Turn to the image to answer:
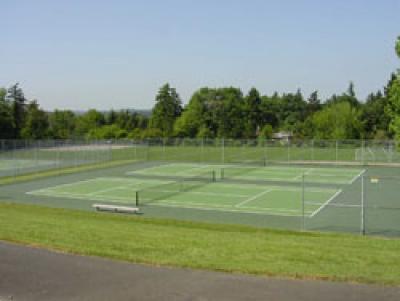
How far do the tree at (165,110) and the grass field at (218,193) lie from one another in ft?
207

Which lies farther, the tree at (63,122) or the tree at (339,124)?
the tree at (63,122)

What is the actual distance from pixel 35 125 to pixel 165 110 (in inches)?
1061

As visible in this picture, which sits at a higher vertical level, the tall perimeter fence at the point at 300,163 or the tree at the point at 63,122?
the tree at the point at 63,122

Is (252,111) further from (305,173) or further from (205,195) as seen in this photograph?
(205,195)

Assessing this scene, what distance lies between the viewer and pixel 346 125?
7850 centimetres

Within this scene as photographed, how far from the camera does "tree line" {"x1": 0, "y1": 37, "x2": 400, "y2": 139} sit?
8328 cm

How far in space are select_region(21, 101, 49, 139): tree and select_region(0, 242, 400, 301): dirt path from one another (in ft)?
282

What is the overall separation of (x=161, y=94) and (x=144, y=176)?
69.7m

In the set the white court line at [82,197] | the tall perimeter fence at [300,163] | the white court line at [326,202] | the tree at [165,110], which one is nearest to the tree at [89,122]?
the tree at [165,110]

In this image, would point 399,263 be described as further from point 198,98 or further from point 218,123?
point 198,98

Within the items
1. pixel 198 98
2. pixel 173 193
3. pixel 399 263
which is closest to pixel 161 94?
pixel 198 98

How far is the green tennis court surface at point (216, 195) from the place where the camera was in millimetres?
25900

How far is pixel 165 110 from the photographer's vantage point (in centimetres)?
10712

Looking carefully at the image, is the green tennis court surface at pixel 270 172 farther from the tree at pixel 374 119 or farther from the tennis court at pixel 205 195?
the tree at pixel 374 119
